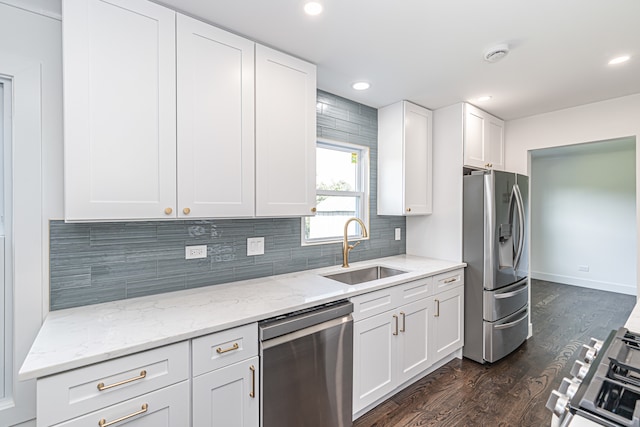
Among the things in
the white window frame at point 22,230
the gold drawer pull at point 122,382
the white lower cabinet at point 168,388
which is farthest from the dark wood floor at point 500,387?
the white window frame at point 22,230

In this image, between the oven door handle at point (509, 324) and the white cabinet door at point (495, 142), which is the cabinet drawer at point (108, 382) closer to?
the oven door handle at point (509, 324)

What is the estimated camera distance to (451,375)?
101 inches

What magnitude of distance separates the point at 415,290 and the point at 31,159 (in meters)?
2.49

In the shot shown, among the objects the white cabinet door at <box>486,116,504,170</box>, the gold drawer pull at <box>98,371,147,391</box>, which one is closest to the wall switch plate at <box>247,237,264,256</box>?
the gold drawer pull at <box>98,371,147,391</box>

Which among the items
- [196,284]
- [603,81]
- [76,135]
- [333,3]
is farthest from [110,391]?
[603,81]

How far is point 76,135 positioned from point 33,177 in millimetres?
417

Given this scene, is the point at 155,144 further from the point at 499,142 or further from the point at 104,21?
the point at 499,142

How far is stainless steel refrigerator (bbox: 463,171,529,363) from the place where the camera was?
266 cm

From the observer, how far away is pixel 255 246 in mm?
2162

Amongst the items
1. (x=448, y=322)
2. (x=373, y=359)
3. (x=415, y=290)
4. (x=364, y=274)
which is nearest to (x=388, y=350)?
(x=373, y=359)

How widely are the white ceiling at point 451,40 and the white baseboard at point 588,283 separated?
3.90m

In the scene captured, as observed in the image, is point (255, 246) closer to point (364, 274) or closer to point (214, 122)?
point (214, 122)

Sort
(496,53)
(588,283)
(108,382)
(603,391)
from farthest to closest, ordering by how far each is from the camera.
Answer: (588,283)
(496,53)
(108,382)
(603,391)

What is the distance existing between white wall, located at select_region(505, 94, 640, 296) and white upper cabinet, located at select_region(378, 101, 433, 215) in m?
→ 1.14
